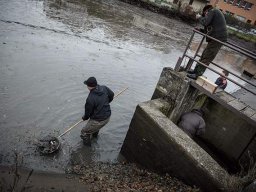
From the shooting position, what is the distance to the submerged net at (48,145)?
6355 mm

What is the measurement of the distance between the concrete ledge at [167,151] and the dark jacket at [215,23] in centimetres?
238

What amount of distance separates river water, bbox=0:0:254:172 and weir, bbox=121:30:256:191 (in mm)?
1506

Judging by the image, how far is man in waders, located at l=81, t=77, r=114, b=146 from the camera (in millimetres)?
6199

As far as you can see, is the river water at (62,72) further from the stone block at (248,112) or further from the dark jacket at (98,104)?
the stone block at (248,112)

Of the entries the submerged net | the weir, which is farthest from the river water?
the weir

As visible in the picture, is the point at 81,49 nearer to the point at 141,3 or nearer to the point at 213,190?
the point at 213,190

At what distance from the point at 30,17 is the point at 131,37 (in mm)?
6749

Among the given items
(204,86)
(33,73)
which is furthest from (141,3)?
(204,86)

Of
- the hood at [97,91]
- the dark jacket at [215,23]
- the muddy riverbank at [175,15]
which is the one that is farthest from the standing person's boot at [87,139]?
the muddy riverbank at [175,15]

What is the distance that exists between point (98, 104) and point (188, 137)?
7.48ft

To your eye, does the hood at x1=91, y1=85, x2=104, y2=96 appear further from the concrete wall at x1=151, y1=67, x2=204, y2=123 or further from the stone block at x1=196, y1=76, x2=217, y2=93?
the stone block at x1=196, y1=76, x2=217, y2=93

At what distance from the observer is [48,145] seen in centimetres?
643

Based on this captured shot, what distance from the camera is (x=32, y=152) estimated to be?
634 centimetres

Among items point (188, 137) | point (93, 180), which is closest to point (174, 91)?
point (188, 137)
